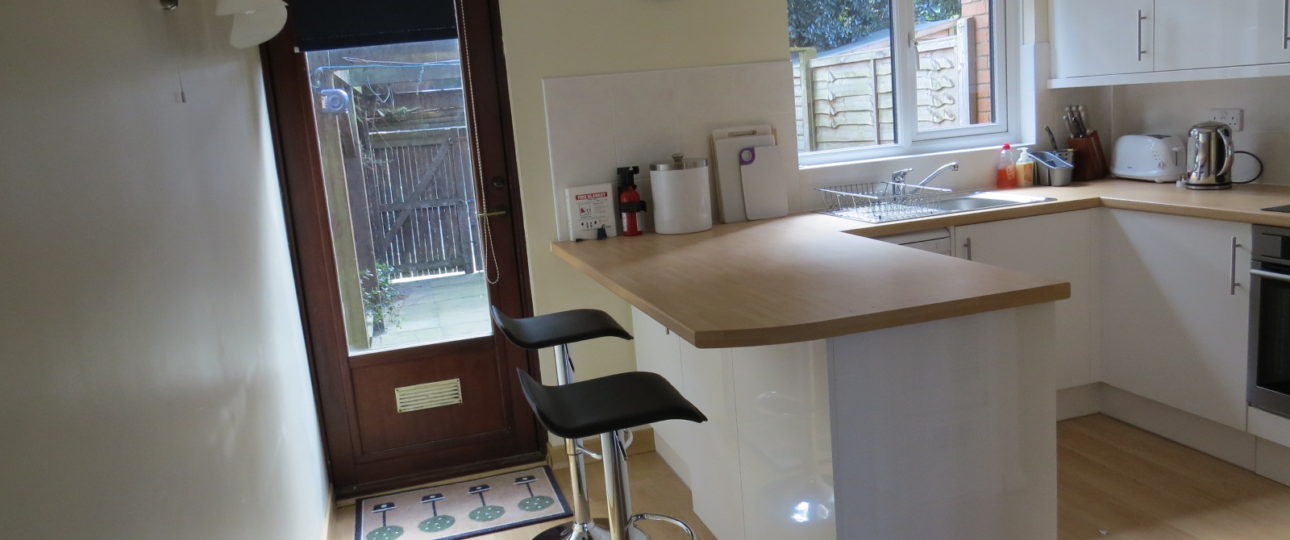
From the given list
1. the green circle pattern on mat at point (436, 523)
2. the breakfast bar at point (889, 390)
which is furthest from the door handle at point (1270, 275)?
the green circle pattern on mat at point (436, 523)

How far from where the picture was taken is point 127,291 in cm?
141

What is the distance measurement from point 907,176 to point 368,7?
2.23 meters

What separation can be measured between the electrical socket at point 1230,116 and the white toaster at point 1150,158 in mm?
154

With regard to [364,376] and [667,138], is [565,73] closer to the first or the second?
[667,138]

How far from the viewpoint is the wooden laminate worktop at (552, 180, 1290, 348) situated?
200cm

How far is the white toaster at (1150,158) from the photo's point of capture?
3807mm

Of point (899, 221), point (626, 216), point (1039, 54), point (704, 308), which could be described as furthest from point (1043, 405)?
point (1039, 54)

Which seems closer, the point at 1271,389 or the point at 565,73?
the point at 1271,389

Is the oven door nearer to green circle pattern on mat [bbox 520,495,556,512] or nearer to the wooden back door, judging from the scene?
green circle pattern on mat [bbox 520,495,556,512]

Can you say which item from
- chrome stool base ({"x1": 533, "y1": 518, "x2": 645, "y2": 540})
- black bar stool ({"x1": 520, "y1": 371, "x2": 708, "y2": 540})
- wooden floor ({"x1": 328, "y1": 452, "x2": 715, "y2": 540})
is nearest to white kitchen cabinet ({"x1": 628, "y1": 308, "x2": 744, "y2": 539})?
wooden floor ({"x1": 328, "y1": 452, "x2": 715, "y2": 540})

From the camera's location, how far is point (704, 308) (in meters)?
2.20

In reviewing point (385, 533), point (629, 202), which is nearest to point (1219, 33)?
point (629, 202)

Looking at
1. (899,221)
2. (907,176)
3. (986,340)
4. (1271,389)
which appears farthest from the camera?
(907,176)

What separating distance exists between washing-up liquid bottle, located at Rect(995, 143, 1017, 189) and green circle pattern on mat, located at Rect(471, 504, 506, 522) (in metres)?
2.45
